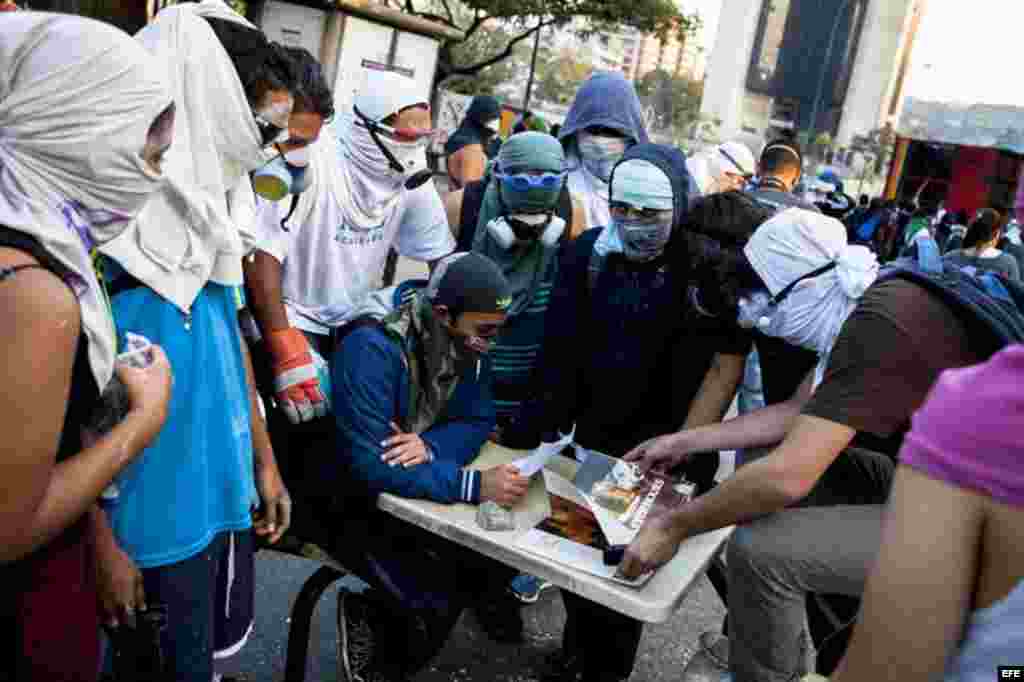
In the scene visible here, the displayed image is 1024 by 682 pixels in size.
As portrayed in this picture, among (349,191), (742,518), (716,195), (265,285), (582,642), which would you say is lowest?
(582,642)

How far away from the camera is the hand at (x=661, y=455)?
8.48 ft

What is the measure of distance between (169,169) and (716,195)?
1682 millimetres

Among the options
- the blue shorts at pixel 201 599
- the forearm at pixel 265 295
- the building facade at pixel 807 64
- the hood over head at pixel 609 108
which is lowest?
the blue shorts at pixel 201 599

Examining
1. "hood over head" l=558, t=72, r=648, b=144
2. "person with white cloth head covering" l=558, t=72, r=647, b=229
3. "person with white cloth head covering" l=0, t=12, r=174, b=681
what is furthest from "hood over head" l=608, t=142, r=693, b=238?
"person with white cloth head covering" l=0, t=12, r=174, b=681

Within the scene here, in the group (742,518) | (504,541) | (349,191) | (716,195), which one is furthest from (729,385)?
(349,191)

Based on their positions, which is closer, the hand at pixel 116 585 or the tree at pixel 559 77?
the hand at pixel 116 585

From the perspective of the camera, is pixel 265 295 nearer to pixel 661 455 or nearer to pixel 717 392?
pixel 661 455

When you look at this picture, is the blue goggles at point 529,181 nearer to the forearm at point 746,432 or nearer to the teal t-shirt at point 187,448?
the forearm at point 746,432

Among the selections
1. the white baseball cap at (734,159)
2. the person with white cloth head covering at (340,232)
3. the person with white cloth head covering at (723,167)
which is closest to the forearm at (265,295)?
the person with white cloth head covering at (340,232)

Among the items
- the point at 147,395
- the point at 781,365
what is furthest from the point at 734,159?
the point at 147,395

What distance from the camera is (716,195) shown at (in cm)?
283

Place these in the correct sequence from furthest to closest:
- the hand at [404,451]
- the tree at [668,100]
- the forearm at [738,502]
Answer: the tree at [668,100] → the hand at [404,451] → the forearm at [738,502]

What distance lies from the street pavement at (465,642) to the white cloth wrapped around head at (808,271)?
48.2 inches

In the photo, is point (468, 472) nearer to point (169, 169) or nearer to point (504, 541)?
point (504, 541)
